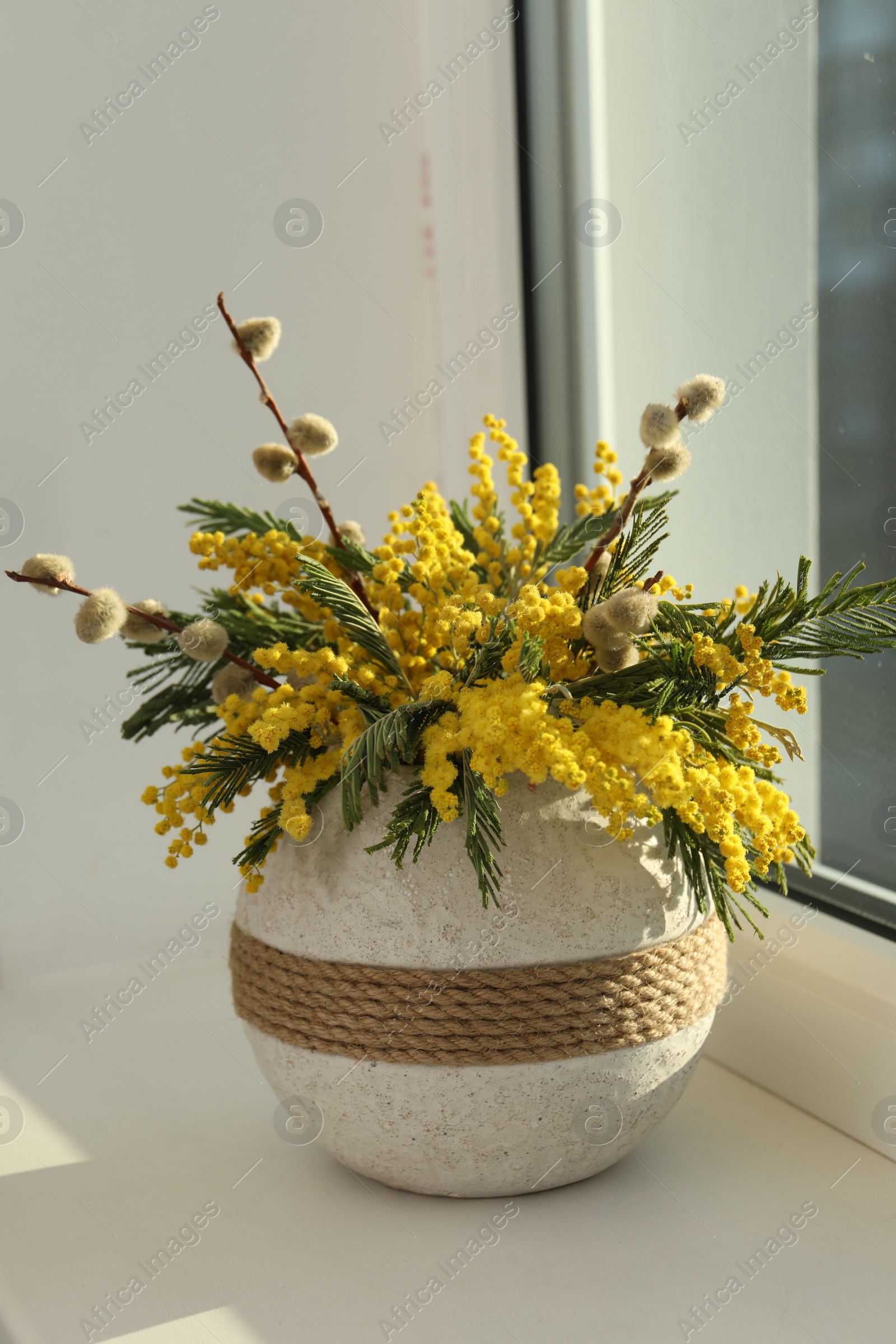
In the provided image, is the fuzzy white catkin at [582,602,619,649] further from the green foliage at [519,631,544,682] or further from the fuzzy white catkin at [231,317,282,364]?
the fuzzy white catkin at [231,317,282,364]

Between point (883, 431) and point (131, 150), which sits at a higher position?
point (131, 150)

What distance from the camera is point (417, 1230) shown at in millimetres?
731

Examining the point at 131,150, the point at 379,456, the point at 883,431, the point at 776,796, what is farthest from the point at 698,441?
the point at 131,150

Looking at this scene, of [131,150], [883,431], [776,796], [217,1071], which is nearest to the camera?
[776,796]

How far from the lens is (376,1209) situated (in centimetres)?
76

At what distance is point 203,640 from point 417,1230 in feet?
1.31

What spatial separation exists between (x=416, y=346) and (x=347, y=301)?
0.31 feet

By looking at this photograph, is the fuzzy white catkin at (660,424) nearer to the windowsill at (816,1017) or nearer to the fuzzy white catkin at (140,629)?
the fuzzy white catkin at (140,629)

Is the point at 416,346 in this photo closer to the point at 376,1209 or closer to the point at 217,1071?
the point at 217,1071

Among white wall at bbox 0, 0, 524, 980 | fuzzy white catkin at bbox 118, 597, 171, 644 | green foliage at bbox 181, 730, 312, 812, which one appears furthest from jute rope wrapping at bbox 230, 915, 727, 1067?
white wall at bbox 0, 0, 524, 980

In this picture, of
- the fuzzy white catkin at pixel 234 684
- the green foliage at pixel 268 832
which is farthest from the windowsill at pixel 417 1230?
the fuzzy white catkin at pixel 234 684

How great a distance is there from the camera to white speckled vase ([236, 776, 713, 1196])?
673mm

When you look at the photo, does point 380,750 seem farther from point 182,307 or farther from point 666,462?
point 182,307

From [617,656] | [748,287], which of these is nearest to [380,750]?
[617,656]
